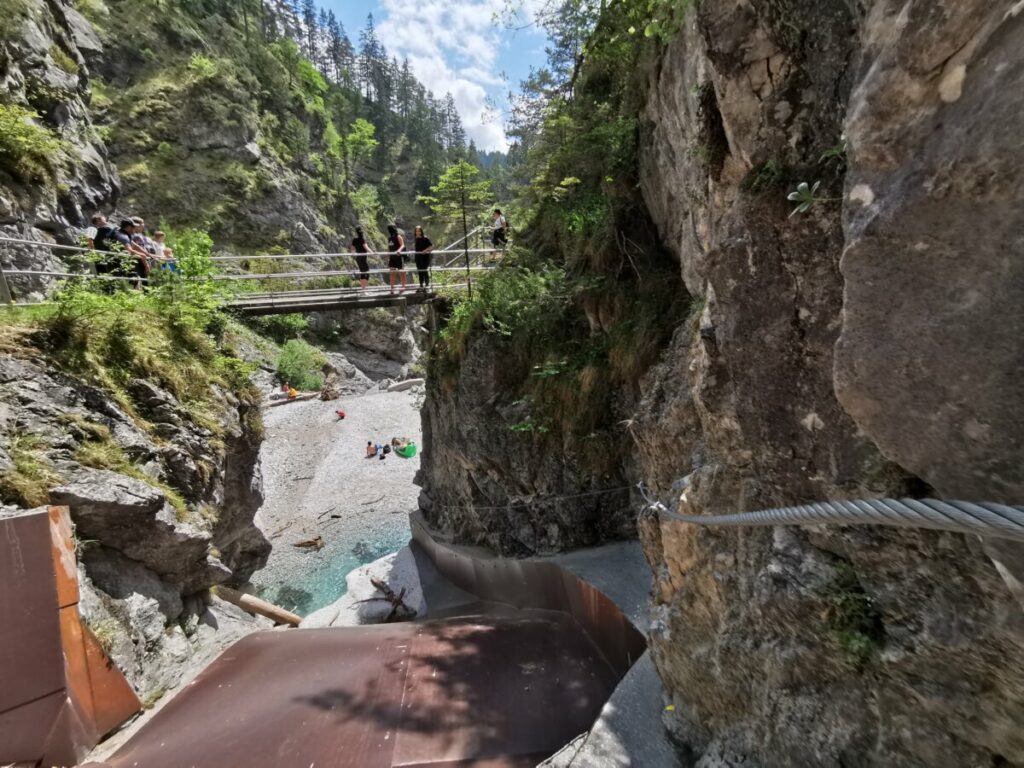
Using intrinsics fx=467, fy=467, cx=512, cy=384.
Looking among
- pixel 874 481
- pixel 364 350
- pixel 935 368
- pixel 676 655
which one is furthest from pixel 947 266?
pixel 364 350

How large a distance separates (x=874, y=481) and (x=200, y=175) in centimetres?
3520

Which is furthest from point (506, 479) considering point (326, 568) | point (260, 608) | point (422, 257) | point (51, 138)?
point (51, 138)

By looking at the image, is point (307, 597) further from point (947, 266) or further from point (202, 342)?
point (947, 266)

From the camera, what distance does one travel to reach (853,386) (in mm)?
1756

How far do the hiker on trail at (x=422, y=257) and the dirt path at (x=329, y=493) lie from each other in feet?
13.2

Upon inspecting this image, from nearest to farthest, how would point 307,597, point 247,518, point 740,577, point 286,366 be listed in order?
1. point 740,577
2. point 247,518
3. point 307,597
4. point 286,366

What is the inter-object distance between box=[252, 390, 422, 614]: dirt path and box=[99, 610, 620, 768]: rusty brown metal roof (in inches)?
320

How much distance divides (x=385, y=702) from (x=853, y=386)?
5.44m

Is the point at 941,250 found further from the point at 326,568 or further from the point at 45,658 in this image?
the point at 326,568

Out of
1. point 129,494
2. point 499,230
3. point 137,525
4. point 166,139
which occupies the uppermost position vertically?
point 166,139

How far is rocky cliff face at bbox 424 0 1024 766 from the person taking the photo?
1.38 m

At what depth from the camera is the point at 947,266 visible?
4.68 feet

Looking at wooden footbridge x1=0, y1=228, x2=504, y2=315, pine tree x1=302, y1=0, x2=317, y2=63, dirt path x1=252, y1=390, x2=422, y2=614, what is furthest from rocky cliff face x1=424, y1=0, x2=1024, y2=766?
pine tree x1=302, y1=0, x2=317, y2=63

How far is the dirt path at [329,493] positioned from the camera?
14.5 meters
